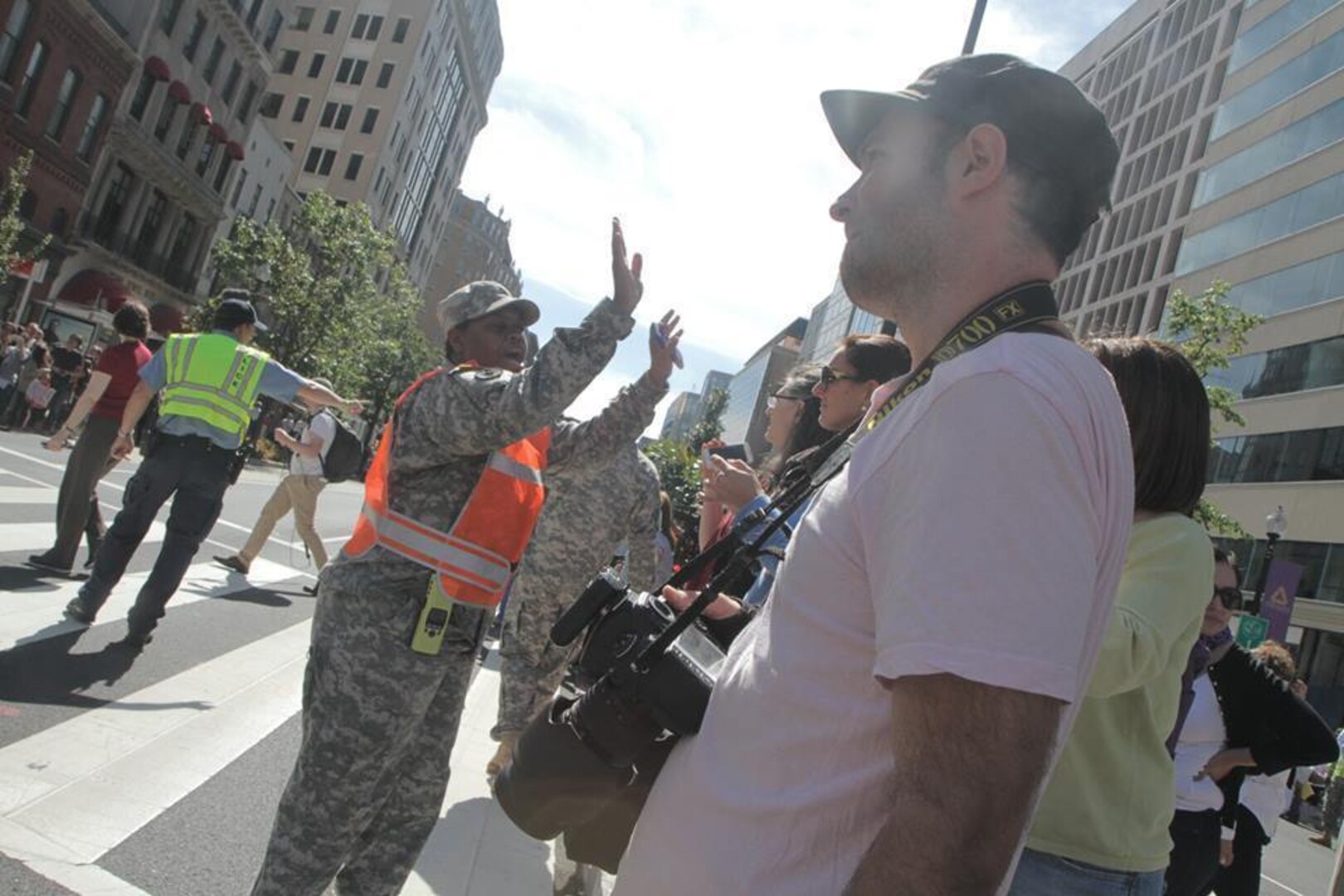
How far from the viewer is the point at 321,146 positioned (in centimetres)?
7375

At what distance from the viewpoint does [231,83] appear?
4575 cm

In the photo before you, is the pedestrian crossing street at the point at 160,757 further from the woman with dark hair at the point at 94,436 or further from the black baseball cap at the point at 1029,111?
the black baseball cap at the point at 1029,111

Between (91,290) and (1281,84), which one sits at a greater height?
(1281,84)

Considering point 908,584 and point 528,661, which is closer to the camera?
point 908,584

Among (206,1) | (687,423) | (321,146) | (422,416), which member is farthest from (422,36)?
(687,423)

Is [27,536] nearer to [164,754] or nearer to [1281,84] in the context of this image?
[164,754]

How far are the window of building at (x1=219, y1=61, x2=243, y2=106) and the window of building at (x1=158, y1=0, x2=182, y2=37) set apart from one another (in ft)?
A: 19.7

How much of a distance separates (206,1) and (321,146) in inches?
1330

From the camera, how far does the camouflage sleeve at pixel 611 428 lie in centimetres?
370

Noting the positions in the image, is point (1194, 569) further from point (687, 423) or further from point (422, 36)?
point (687, 423)

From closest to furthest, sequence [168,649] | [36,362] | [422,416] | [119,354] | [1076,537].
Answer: [1076,537] → [422,416] → [168,649] → [119,354] → [36,362]

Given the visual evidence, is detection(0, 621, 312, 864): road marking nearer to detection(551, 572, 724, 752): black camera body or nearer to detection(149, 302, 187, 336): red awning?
detection(551, 572, 724, 752): black camera body

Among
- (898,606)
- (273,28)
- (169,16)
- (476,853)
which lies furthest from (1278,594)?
(273,28)

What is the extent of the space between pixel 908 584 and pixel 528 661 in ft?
14.4
